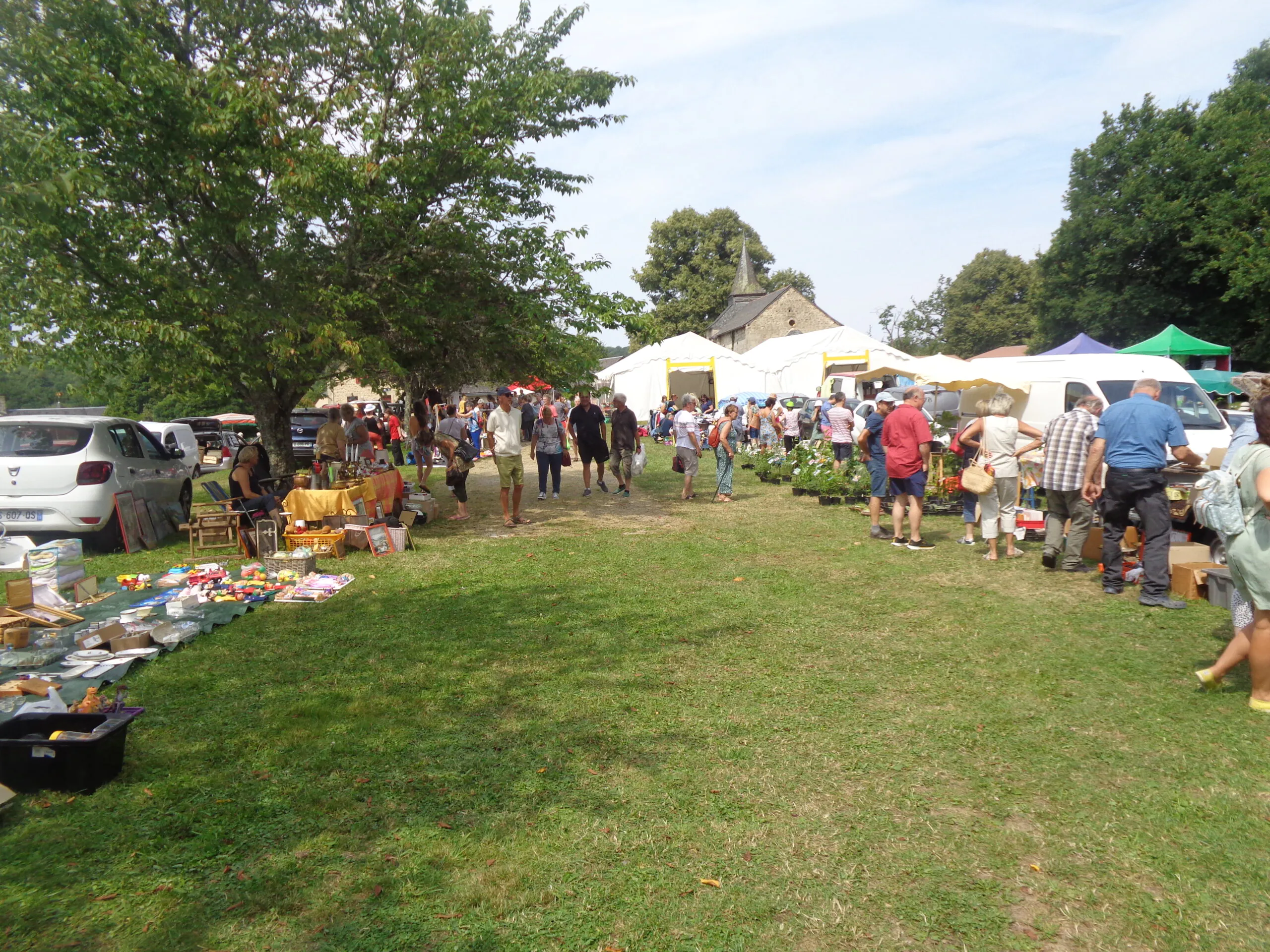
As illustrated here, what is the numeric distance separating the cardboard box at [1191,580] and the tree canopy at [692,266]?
61831mm

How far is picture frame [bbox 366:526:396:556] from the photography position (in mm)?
10039

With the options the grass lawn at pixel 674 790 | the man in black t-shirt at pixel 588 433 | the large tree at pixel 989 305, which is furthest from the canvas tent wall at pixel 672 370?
the large tree at pixel 989 305

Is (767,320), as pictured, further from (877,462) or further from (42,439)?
(42,439)

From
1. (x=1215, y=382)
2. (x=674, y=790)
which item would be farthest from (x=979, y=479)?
(x=1215, y=382)

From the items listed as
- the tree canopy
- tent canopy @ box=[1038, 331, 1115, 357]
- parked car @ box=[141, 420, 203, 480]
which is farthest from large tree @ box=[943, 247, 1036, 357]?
parked car @ box=[141, 420, 203, 480]

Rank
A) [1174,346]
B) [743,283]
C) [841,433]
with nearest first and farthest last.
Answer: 1. [841,433]
2. [1174,346]
3. [743,283]

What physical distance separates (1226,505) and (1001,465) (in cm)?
413

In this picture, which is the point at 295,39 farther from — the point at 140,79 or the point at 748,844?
the point at 748,844

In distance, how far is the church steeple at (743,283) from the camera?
225ft

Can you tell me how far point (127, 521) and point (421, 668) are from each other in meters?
6.68

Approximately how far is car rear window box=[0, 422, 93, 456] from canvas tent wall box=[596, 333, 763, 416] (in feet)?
69.4

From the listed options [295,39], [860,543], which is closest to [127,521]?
[295,39]

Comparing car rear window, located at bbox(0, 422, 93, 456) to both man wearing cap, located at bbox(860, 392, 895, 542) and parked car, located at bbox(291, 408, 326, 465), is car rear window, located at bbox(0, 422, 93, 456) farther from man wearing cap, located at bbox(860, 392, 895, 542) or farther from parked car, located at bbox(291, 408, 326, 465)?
parked car, located at bbox(291, 408, 326, 465)

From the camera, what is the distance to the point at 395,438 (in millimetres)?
23000
